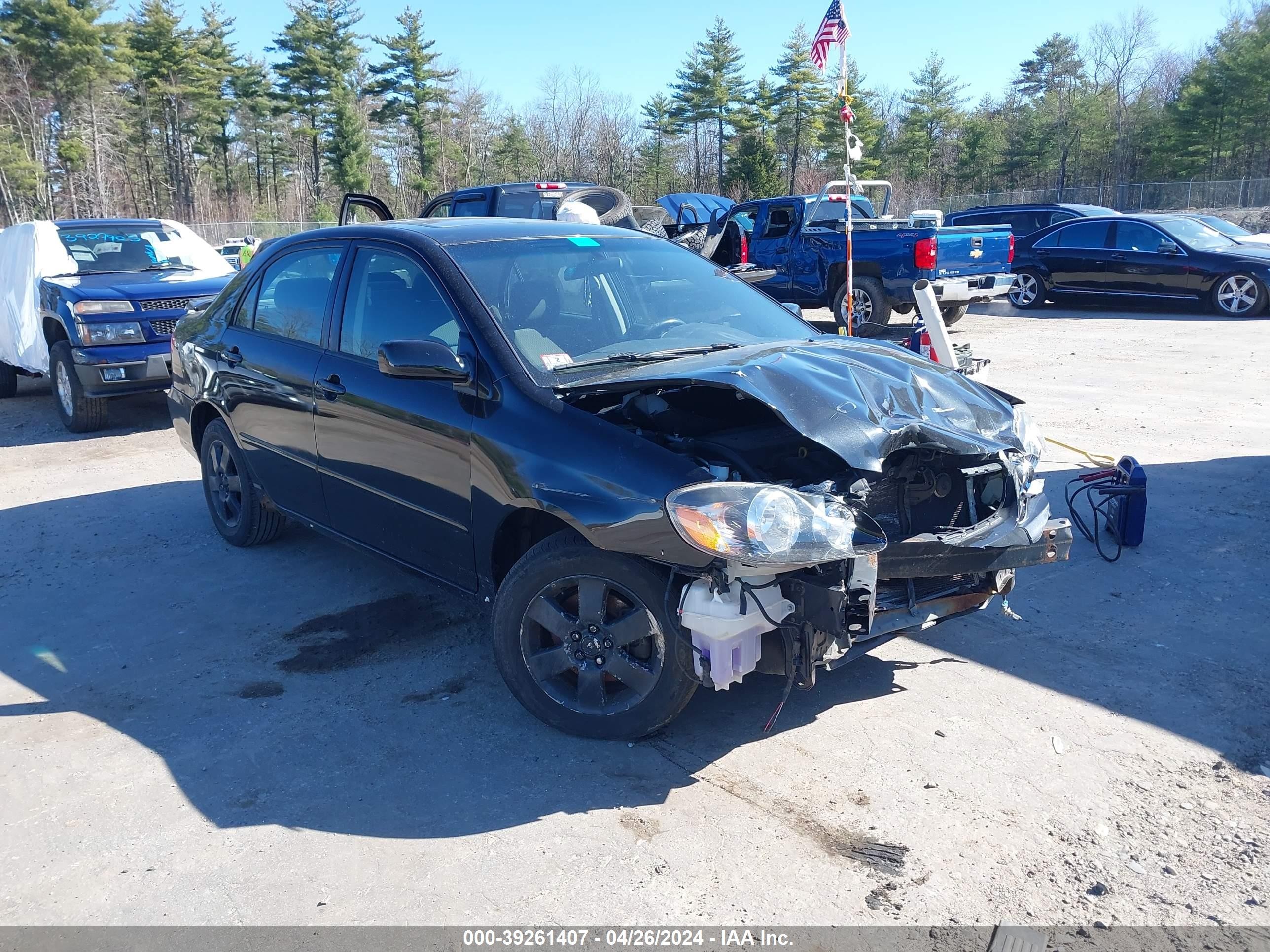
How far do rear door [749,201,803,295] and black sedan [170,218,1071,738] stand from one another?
10311 millimetres

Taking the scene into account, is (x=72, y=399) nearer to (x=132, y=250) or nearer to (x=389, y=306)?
(x=132, y=250)

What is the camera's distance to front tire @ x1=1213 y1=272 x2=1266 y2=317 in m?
14.9

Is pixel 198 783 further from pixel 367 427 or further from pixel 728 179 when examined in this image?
pixel 728 179

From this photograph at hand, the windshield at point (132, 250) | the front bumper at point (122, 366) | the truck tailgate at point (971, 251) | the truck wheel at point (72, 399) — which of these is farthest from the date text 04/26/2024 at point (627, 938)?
the truck tailgate at point (971, 251)

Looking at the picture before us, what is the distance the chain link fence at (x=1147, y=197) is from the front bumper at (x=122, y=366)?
105 ft

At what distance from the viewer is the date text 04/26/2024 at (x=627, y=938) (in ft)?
8.66

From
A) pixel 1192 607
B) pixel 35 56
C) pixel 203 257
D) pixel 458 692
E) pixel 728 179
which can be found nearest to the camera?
pixel 458 692

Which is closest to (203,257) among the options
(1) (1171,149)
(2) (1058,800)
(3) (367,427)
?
(3) (367,427)

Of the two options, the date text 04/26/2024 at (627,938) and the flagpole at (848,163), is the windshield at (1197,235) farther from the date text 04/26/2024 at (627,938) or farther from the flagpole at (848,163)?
the date text 04/26/2024 at (627,938)

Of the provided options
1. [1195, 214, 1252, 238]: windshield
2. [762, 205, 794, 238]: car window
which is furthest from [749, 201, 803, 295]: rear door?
[1195, 214, 1252, 238]: windshield

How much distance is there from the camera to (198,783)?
349 cm

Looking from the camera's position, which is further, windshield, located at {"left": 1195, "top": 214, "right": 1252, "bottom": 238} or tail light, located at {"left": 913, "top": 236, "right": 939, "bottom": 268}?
windshield, located at {"left": 1195, "top": 214, "right": 1252, "bottom": 238}

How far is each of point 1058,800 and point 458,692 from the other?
231 cm

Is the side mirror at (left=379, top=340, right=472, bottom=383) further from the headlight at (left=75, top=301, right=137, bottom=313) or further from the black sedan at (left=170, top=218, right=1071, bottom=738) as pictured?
the headlight at (left=75, top=301, right=137, bottom=313)
